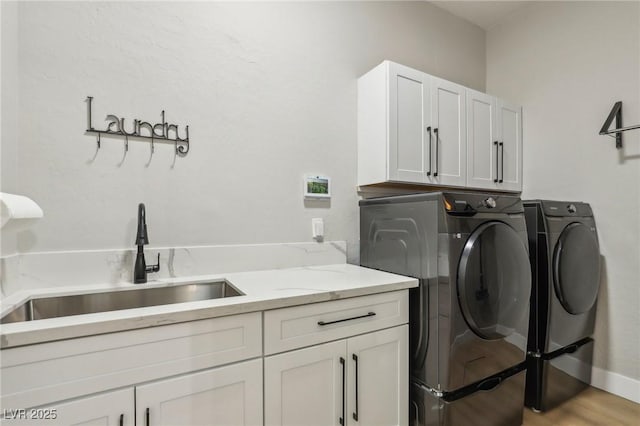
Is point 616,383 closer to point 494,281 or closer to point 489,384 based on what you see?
point 489,384

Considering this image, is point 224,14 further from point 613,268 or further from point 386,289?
point 613,268

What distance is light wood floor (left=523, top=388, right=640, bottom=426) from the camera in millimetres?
1864

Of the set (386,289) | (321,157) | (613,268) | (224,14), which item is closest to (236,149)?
(321,157)

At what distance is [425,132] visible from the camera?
214 cm

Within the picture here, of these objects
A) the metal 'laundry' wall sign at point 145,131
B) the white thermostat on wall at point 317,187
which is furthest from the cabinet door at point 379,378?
the metal 'laundry' wall sign at point 145,131

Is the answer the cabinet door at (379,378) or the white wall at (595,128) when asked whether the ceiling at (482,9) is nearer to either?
the white wall at (595,128)

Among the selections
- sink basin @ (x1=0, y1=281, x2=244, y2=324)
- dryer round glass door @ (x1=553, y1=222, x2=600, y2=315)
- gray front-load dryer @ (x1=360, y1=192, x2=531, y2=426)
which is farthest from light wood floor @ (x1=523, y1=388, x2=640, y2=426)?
sink basin @ (x1=0, y1=281, x2=244, y2=324)

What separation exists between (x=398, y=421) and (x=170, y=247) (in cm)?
Result: 142

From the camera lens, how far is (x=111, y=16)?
1.53 m

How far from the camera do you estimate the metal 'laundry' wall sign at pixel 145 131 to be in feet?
4.97

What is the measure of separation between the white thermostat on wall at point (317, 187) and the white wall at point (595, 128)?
1806 mm

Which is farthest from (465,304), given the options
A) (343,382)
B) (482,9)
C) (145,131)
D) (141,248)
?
(482,9)

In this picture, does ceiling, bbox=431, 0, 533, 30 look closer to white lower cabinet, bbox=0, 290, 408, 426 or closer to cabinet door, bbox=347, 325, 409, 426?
white lower cabinet, bbox=0, 290, 408, 426

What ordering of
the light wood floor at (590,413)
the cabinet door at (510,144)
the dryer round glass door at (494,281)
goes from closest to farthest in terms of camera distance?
the dryer round glass door at (494,281)
the light wood floor at (590,413)
the cabinet door at (510,144)
